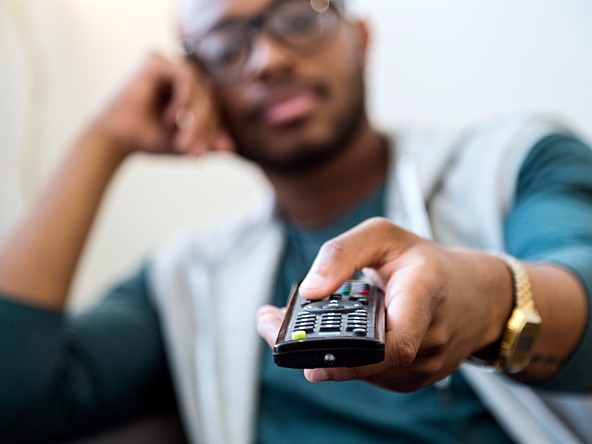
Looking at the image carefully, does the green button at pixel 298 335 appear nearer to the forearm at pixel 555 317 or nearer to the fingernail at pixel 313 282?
the fingernail at pixel 313 282

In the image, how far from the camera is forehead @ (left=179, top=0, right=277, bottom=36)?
99cm

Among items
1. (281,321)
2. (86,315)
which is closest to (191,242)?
(86,315)

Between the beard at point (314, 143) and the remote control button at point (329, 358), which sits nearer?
the remote control button at point (329, 358)

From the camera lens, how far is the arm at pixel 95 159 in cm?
89

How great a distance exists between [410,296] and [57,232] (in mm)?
632

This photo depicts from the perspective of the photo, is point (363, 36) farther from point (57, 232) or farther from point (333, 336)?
point (333, 336)

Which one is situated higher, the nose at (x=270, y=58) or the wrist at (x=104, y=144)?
the nose at (x=270, y=58)

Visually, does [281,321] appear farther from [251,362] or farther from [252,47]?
[252,47]

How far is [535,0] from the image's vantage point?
1.15m

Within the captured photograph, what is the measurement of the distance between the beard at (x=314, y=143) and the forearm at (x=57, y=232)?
8.4 inches

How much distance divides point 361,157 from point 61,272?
445 millimetres

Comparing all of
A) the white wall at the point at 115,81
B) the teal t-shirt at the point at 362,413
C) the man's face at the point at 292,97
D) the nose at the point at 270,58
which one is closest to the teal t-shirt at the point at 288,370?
the teal t-shirt at the point at 362,413

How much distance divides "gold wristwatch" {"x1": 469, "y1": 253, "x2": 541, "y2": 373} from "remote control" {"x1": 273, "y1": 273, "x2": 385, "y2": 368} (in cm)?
12

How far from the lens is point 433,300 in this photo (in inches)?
16.3
